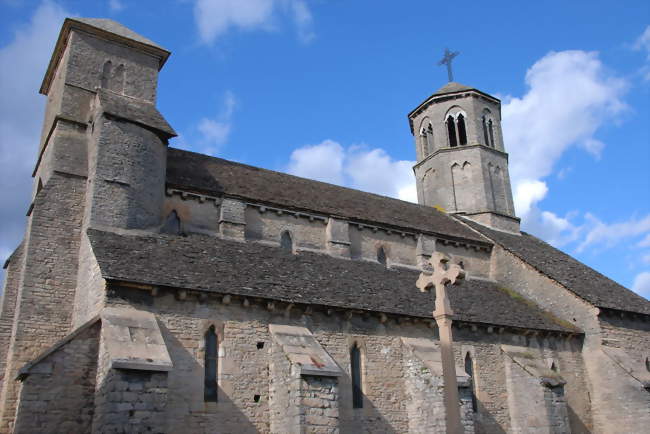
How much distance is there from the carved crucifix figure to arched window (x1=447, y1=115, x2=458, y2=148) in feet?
73.4

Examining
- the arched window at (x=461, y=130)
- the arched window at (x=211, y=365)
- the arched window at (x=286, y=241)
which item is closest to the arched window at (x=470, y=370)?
the arched window at (x=286, y=241)

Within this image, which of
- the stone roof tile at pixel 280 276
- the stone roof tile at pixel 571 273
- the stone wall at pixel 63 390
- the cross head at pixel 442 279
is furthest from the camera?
the stone roof tile at pixel 571 273

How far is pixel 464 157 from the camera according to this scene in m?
33.5

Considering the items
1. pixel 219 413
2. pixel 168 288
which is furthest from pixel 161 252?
pixel 219 413

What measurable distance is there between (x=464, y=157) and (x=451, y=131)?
2114mm

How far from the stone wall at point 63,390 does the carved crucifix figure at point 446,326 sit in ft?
27.9

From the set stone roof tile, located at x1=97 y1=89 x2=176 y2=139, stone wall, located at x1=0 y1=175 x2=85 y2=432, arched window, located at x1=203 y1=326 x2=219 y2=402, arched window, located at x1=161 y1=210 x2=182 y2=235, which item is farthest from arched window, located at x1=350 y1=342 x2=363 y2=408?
stone roof tile, located at x1=97 y1=89 x2=176 y2=139

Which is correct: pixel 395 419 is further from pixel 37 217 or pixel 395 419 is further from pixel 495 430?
pixel 37 217

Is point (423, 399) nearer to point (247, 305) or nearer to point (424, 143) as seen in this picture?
point (247, 305)

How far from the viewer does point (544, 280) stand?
83.2ft

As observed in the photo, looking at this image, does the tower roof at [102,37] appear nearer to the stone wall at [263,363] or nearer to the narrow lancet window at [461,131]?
the stone wall at [263,363]

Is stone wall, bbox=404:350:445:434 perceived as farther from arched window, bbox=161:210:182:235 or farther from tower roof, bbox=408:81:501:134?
tower roof, bbox=408:81:501:134

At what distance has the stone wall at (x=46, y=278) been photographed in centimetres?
1756

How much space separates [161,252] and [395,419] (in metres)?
8.57
